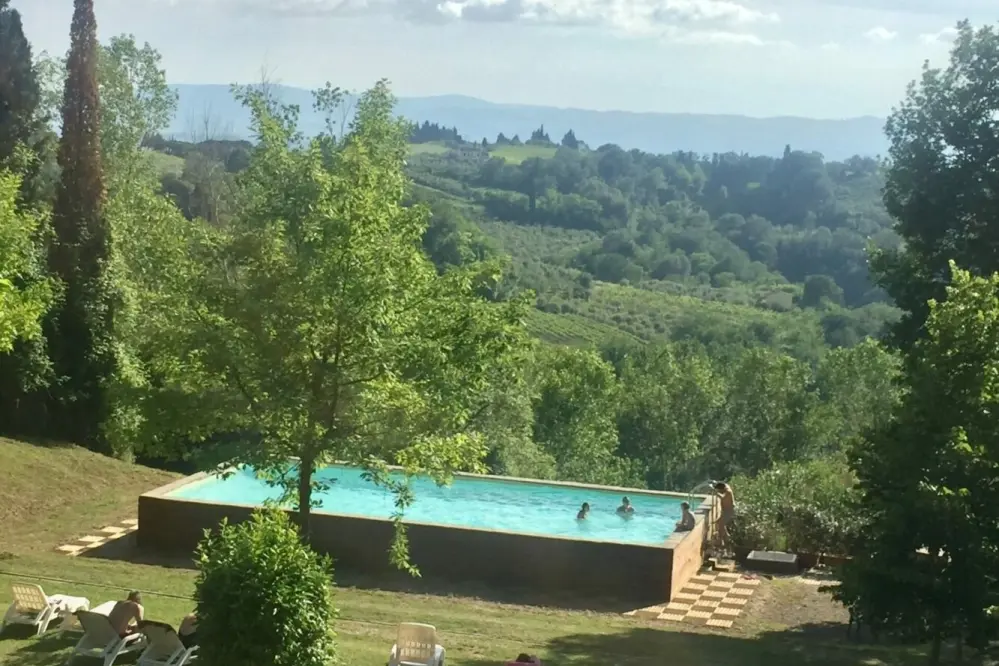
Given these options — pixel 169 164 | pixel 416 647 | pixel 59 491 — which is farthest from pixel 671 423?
pixel 169 164

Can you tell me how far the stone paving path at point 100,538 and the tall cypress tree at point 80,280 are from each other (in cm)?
673

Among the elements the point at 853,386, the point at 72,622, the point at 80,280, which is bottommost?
the point at 853,386

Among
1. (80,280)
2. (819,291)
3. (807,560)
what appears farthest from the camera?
(819,291)

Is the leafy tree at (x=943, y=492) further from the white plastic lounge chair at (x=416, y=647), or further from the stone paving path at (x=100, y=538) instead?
the stone paving path at (x=100, y=538)

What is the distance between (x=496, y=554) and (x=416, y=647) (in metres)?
6.99

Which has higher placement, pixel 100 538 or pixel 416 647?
pixel 416 647

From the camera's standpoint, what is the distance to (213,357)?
12711mm

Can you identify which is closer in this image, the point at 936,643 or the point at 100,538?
the point at 936,643

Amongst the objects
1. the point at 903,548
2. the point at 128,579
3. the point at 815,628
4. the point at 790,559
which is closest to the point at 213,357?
the point at 128,579

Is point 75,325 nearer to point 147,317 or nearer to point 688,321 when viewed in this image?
point 147,317

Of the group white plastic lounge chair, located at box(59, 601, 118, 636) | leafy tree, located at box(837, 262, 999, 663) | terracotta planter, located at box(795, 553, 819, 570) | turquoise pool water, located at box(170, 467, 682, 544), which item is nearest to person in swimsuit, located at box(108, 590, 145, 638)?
white plastic lounge chair, located at box(59, 601, 118, 636)

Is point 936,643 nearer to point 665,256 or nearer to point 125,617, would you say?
point 125,617

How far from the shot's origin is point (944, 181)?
56.1 feet

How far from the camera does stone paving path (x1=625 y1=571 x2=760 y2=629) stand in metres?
15.6
